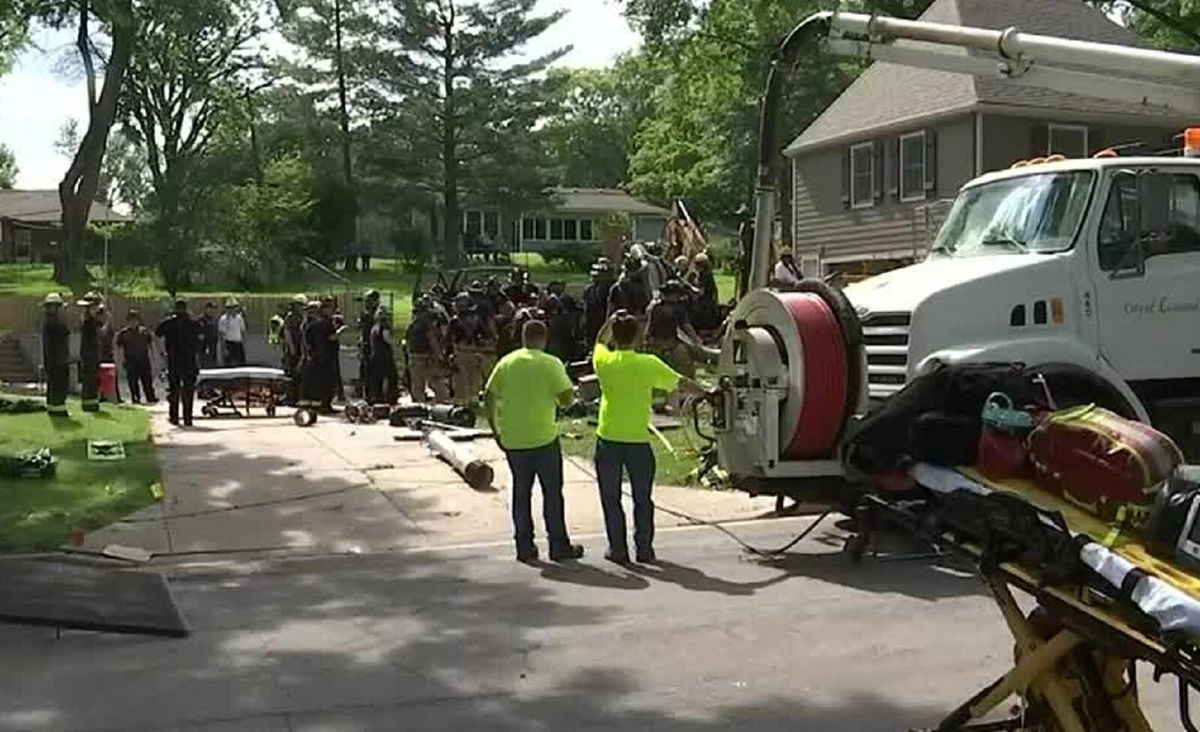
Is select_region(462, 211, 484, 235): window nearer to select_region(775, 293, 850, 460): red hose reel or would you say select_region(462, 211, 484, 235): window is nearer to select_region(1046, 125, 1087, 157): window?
select_region(1046, 125, 1087, 157): window

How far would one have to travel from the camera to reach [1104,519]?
4.83 m

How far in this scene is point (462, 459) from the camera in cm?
1469

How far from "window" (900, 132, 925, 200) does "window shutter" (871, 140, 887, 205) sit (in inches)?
31.4

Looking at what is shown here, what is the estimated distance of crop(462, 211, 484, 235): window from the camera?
60.1 metres

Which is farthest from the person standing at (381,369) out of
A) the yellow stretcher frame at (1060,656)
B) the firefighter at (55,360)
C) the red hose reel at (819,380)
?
the yellow stretcher frame at (1060,656)

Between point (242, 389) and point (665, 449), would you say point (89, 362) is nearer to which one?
point (242, 389)

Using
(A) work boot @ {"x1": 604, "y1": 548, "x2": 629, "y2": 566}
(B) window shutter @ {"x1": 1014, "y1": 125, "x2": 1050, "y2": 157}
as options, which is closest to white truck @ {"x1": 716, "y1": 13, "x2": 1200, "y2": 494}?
(A) work boot @ {"x1": 604, "y1": 548, "x2": 629, "y2": 566}

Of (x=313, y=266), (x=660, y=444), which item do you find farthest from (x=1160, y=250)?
(x=313, y=266)

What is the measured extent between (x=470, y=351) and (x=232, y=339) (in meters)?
8.05

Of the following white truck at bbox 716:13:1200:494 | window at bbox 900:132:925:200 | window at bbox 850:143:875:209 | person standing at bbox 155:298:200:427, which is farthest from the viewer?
window at bbox 850:143:875:209

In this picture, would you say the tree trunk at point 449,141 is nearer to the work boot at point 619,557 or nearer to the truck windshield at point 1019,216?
the truck windshield at point 1019,216

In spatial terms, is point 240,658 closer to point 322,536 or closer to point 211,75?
point 322,536

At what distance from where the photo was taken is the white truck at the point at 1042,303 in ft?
32.8

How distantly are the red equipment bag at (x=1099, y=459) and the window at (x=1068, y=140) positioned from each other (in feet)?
88.3
